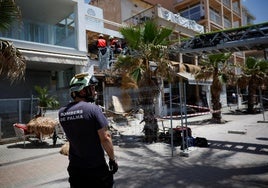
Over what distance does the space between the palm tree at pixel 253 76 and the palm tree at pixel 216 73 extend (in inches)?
207

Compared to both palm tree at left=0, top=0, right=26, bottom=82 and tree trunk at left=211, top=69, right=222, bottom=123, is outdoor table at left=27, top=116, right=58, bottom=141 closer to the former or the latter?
palm tree at left=0, top=0, right=26, bottom=82

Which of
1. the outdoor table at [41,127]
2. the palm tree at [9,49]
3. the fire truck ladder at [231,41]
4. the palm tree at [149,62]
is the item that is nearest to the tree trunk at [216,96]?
the fire truck ladder at [231,41]

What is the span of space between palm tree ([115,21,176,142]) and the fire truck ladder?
214 cm

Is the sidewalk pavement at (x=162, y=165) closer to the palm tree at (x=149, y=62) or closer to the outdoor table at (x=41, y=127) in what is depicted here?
the outdoor table at (x=41, y=127)

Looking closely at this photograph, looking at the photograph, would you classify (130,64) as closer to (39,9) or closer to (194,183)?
(194,183)

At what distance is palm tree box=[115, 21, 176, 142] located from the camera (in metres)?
9.35

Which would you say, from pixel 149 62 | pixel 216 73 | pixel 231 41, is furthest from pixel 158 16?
pixel 149 62

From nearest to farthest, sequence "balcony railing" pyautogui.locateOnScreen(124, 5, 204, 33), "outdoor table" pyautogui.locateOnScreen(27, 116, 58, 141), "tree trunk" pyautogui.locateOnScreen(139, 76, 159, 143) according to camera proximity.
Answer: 1. "outdoor table" pyautogui.locateOnScreen(27, 116, 58, 141)
2. "tree trunk" pyautogui.locateOnScreen(139, 76, 159, 143)
3. "balcony railing" pyautogui.locateOnScreen(124, 5, 204, 33)

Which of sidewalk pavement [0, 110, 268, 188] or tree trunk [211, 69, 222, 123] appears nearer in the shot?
sidewalk pavement [0, 110, 268, 188]

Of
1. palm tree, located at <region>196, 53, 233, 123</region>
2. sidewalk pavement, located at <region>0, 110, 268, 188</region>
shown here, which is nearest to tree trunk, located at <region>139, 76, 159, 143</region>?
sidewalk pavement, located at <region>0, 110, 268, 188</region>

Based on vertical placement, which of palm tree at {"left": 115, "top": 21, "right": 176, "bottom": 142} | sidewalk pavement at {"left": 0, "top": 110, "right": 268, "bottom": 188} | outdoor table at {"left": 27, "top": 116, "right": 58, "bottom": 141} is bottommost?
sidewalk pavement at {"left": 0, "top": 110, "right": 268, "bottom": 188}

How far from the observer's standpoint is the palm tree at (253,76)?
1977 centimetres

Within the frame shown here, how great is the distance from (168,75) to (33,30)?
25.9 ft

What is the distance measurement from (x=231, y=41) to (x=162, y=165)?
21.4 ft
